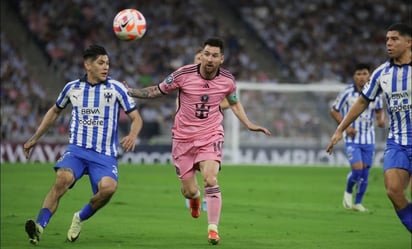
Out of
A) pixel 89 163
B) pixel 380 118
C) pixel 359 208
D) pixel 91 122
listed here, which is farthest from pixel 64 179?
pixel 380 118

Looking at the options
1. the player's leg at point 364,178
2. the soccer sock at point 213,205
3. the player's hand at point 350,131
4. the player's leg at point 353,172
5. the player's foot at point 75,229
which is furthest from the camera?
the player's leg at point 353,172

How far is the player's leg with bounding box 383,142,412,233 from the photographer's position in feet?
33.3

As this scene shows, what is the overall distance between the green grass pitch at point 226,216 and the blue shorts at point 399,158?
1739 mm

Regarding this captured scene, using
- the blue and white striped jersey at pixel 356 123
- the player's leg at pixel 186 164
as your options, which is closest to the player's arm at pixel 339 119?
the blue and white striped jersey at pixel 356 123

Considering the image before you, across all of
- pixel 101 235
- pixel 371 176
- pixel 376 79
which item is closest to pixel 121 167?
pixel 371 176

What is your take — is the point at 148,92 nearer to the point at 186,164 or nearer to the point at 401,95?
the point at 186,164

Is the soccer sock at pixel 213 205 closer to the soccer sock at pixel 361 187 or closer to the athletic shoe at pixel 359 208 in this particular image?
the athletic shoe at pixel 359 208

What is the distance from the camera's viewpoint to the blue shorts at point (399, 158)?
1037cm

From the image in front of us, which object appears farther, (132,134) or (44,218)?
(132,134)

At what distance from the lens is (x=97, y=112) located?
12.1 metres

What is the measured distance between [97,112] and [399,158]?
404cm

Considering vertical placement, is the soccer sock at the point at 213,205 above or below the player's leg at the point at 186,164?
below

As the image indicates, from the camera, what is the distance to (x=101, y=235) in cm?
1287

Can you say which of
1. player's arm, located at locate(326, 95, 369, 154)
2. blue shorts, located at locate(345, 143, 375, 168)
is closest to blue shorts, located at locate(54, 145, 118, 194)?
player's arm, located at locate(326, 95, 369, 154)
